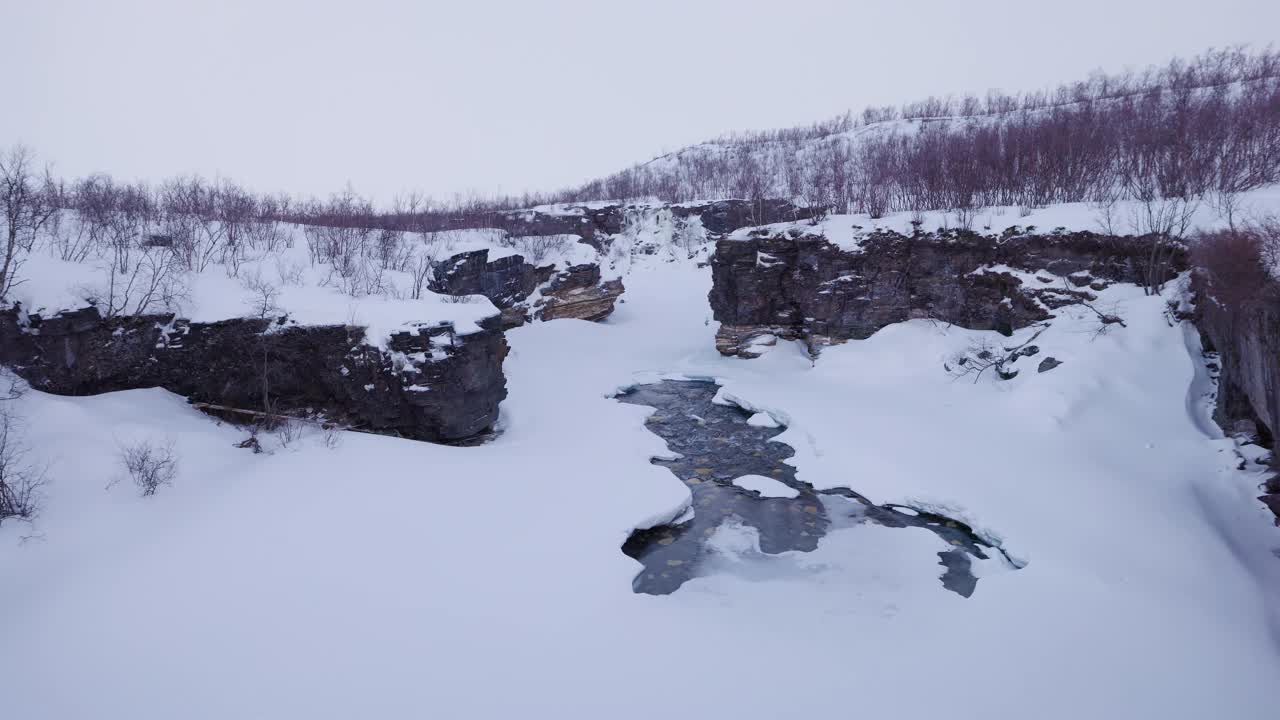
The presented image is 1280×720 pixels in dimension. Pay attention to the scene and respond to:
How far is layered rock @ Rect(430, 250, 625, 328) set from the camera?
20.8m

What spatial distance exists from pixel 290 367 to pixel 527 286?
14287mm

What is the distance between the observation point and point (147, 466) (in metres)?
7.32

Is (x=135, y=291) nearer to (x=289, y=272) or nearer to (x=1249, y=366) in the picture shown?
(x=289, y=272)

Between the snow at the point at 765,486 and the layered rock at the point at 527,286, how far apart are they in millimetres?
13306

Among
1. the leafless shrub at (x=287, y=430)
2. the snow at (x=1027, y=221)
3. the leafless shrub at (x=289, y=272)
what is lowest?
the leafless shrub at (x=287, y=430)

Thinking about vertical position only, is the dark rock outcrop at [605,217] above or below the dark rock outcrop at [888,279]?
above

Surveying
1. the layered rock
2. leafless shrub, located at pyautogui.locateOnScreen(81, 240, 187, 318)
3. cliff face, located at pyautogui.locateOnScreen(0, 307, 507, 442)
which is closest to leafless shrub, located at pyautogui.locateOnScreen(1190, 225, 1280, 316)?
cliff face, located at pyautogui.locateOnScreen(0, 307, 507, 442)

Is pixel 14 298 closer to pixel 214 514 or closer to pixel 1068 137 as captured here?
pixel 214 514

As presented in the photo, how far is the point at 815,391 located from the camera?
1530 centimetres

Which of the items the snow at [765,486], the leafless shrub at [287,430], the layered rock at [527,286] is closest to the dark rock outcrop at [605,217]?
the layered rock at [527,286]

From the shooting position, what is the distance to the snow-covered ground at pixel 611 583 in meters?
4.78

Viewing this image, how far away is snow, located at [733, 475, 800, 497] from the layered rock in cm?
1331

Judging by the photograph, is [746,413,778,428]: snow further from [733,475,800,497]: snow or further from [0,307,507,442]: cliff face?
[0,307,507,442]: cliff face

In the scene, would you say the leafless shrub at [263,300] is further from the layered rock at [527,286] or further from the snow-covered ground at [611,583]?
the layered rock at [527,286]
